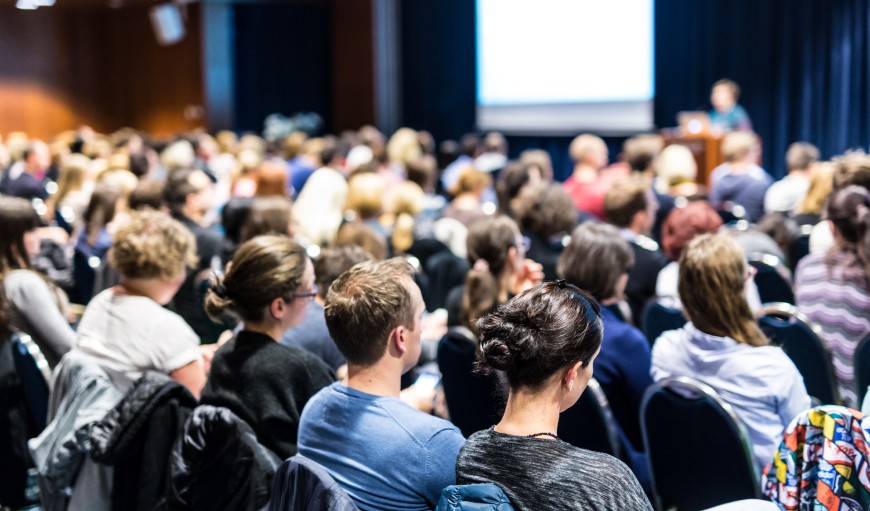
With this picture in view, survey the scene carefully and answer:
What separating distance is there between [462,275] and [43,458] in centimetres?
288

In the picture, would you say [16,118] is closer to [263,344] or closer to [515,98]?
[515,98]

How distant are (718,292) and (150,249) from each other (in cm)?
190

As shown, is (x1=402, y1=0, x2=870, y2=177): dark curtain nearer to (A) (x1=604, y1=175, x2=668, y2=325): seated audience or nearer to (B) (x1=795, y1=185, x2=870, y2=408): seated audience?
(A) (x1=604, y1=175, x2=668, y2=325): seated audience

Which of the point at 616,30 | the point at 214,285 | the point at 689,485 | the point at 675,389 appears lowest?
the point at 689,485

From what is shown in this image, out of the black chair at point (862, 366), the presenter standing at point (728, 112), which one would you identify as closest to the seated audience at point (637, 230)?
the black chair at point (862, 366)

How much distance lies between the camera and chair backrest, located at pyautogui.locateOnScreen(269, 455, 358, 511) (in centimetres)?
194

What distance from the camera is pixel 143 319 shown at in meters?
3.24

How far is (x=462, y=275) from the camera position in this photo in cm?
545

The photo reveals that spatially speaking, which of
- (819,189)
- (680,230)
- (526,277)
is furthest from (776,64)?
(526,277)

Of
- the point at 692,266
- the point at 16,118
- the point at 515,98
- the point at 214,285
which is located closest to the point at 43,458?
the point at 214,285

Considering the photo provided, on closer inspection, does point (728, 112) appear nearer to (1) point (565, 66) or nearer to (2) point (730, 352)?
(1) point (565, 66)

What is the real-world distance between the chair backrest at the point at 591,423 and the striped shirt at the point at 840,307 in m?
1.30

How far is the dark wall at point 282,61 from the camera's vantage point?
1822cm

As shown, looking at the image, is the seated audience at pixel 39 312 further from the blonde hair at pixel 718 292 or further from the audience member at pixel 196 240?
the blonde hair at pixel 718 292
